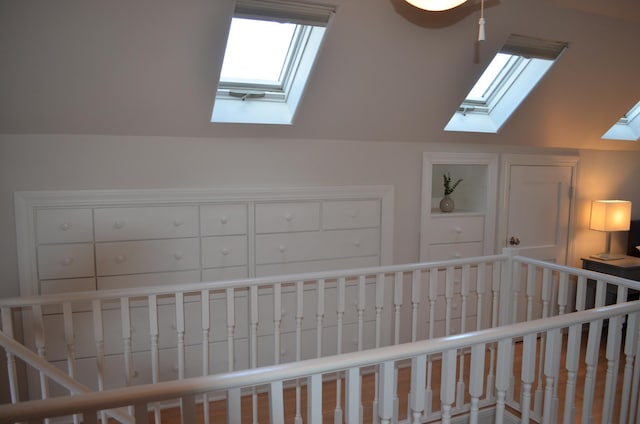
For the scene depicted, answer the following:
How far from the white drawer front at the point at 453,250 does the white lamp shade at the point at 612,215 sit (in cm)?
115

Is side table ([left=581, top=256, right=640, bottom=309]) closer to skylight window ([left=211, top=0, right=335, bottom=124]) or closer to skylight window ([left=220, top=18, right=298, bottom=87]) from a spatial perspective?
skylight window ([left=211, top=0, right=335, bottom=124])

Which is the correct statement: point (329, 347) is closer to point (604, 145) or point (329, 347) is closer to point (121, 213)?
point (121, 213)

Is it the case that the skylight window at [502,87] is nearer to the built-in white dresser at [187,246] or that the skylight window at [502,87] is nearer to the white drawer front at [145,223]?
the built-in white dresser at [187,246]

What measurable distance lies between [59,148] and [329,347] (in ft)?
6.57

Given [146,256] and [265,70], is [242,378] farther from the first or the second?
[265,70]

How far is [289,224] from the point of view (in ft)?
9.31

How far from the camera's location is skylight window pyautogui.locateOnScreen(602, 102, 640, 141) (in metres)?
3.98

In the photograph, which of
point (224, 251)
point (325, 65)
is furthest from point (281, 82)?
point (224, 251)

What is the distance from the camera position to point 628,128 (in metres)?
4.05

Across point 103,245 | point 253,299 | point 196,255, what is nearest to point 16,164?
point 103,245

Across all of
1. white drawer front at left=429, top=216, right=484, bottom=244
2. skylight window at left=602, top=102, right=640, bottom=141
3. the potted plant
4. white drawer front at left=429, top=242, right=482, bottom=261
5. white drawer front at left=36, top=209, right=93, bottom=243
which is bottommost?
white drawer front at left=429, top=242, right=482, bottom=261

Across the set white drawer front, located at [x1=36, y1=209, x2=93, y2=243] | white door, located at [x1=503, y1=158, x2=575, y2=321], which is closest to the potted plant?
white door, located at [x1=503, y1=158, x2=575, y2=321]

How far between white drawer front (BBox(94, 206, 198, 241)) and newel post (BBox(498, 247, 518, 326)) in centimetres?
184

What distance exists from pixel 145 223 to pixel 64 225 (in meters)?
0.40
